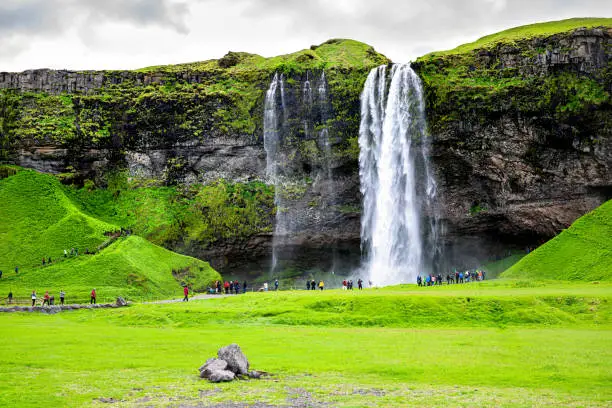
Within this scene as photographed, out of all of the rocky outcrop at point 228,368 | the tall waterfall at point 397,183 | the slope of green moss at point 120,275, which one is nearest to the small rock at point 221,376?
the rocky outcrop at point 228,368

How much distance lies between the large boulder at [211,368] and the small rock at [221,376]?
9 cm

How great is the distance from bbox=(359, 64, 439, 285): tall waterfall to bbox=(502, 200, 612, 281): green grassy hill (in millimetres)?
17820

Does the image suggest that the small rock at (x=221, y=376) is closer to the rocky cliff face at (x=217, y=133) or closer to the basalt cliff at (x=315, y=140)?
the basalt cliff at (x=315, y=140)

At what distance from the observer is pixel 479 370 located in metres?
20.4

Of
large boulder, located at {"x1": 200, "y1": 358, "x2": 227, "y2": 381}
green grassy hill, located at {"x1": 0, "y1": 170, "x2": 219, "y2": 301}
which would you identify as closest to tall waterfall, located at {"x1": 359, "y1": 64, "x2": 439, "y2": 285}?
green grassy hill, located at {"x1": 0, "y1": 170, "x2": 219, "y2": 301}

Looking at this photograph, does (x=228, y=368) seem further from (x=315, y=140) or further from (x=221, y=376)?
(x=315, y=140)

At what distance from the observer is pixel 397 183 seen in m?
79.7

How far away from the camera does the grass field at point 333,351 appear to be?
1688 centimetres

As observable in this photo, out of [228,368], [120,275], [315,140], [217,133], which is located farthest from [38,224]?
[228,368]

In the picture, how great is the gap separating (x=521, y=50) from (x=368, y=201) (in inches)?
1046

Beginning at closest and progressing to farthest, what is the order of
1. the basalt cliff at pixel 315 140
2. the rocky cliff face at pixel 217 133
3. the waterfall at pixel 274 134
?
the basalt cliff at pixel 315 140 → the rocky cliff face at pixel 217 133 → the waterfall at pixel 274 134

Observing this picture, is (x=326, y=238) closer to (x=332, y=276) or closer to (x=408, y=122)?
(x=332, y=276)

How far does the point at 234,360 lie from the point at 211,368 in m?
0.77

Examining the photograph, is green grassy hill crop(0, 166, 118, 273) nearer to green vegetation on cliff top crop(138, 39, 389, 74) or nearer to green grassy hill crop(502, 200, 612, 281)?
green vegetation on cliff top crop(138, 39, 389, 74)
